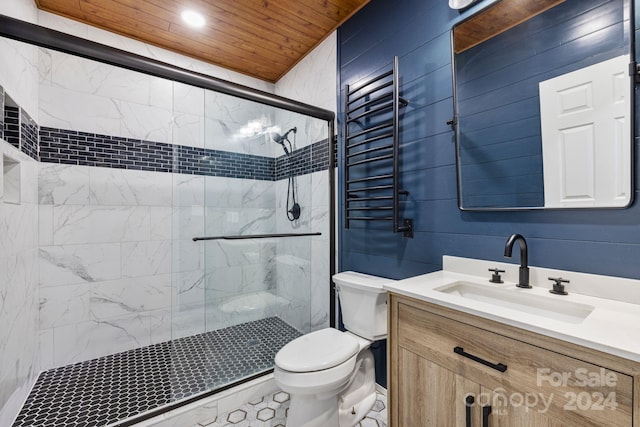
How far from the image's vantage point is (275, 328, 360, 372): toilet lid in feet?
A: 4.33

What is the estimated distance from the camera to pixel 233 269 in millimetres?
1849

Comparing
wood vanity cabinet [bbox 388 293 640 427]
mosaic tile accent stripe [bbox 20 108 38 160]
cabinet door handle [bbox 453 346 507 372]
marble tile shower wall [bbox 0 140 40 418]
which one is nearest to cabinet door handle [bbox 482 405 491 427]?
wood vanity cabinet [bbox 388 293 640 427]

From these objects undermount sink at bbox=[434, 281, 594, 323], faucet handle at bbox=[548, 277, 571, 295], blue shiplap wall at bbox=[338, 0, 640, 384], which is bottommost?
undermount sink at bbox=[434, 281, 594, 323]

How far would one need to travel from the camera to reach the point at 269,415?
64.5 inches

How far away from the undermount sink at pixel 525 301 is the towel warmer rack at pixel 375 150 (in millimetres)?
442

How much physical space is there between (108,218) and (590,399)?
2779 millimetres

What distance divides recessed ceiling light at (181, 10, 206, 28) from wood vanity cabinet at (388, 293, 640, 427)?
2.25m

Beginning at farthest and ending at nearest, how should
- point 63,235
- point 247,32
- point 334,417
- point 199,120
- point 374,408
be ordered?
point 199,120 < point 247,32 < point 63,235 < point 374,408 < point 334,417

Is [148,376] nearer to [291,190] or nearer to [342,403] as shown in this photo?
[342,403]

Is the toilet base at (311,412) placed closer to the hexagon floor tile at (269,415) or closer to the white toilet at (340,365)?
the white toilet at (340,365)

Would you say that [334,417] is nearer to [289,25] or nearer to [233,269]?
[233,269]

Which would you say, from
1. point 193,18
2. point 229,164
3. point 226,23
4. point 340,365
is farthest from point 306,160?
point 340,365

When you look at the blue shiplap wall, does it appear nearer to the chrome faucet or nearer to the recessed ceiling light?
the chrome faucet

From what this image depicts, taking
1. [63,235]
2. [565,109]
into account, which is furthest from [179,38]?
[565,109]
